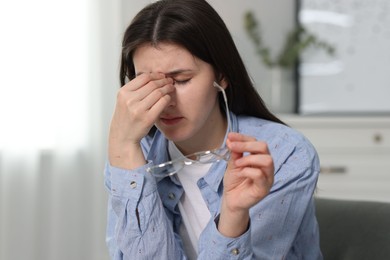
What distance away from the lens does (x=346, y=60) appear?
10.2ft

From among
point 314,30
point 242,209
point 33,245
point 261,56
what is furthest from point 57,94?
point 242,209

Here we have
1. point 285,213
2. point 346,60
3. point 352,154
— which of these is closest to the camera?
point 285,213

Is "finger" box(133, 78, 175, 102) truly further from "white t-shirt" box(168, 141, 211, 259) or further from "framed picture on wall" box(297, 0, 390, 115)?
"framed picture on wall" box(297, 0, 390, 115)

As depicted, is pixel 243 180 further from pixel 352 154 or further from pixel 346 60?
pixel 346 60

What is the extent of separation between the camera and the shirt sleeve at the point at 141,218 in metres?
1.23

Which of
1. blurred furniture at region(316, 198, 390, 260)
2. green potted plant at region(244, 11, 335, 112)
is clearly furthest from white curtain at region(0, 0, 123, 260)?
blurred furniture at region(316, 198, 390, 260)

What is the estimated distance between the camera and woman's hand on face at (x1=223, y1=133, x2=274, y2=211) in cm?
93

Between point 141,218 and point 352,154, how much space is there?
1.74m

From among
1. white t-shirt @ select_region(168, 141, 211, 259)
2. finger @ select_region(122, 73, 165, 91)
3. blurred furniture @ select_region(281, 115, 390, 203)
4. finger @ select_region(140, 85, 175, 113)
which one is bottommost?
blurred furniture @ select_region(281, 115, 390, 203)

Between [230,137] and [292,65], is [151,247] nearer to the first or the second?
[230,137]

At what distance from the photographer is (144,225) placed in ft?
4.04

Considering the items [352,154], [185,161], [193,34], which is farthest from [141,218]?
[352,154]

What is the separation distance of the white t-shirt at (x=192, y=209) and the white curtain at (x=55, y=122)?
1.65m

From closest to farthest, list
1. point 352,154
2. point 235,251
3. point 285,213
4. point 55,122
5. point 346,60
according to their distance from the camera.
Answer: point 235,251 → point 285,213 → point 352,154 → point 55,122 → point 346,60
